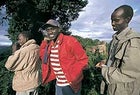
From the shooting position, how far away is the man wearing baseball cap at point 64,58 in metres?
5.78

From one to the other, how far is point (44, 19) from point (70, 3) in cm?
111

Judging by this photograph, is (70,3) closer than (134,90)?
No

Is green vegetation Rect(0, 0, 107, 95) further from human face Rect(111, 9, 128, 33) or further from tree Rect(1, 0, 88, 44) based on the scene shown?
human face Rect(111, 9, 128, 33)

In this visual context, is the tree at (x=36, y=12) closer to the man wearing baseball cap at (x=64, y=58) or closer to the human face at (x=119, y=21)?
the man wearing baseball cap at (x=64, y=58)

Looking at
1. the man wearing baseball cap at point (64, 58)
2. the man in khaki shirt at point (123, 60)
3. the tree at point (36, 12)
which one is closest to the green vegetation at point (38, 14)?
the tree at point (36, 12)

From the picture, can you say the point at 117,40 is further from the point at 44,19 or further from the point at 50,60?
the point at 44,19

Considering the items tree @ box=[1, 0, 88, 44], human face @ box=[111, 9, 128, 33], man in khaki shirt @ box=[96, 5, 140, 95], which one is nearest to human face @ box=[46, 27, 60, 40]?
man in khaki shirt @ box=[96, 5, 140, 95]

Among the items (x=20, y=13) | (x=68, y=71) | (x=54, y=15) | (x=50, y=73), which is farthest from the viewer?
(x=54, y=15)

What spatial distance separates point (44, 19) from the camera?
13078 millimetres

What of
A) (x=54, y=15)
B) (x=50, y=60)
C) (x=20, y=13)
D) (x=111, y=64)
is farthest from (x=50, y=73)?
(x=54, y=15)

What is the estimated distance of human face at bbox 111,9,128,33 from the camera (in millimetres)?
4094

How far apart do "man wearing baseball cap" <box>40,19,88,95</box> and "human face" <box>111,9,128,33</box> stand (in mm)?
1697

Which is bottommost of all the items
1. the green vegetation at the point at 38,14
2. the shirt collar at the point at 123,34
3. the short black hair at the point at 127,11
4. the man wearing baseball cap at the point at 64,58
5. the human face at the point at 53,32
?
the man wearing baseball cap at the point at 64,58

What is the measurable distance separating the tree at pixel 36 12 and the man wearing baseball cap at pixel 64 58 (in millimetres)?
6094
